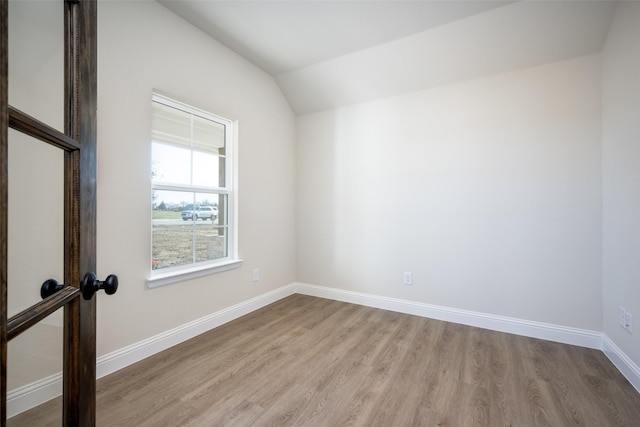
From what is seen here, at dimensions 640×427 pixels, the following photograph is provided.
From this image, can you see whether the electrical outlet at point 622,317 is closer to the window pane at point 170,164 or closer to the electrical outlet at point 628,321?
the electrical outlet at point 628,321

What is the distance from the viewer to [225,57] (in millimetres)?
2715

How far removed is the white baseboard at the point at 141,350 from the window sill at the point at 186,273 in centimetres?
40

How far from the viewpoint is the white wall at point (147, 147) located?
74.4 inches

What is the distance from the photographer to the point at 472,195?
2.74m

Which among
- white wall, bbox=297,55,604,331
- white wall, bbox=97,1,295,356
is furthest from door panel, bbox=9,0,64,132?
white wall, bbox=297,55,604,331

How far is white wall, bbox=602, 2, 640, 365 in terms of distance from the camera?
1801 millimetres

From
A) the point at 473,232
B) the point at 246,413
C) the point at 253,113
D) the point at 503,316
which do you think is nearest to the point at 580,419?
the point at 503,316

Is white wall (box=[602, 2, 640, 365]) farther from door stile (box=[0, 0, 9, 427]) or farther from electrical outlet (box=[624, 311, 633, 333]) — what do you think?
door stile (box=[0, 0, 9, 427])

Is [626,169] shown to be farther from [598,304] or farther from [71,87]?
[71,87]

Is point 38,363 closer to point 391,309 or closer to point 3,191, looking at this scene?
point 3,191

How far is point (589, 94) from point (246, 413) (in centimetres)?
348

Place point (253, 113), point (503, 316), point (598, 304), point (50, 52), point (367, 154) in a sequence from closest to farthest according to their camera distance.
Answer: point (50, 52) → point (598, 304) → point (503, 316) → point (253, 113) → point (367, 154)

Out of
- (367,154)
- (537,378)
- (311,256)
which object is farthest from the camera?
(311,256)

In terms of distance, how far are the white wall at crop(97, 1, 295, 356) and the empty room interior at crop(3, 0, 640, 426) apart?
1 cm
